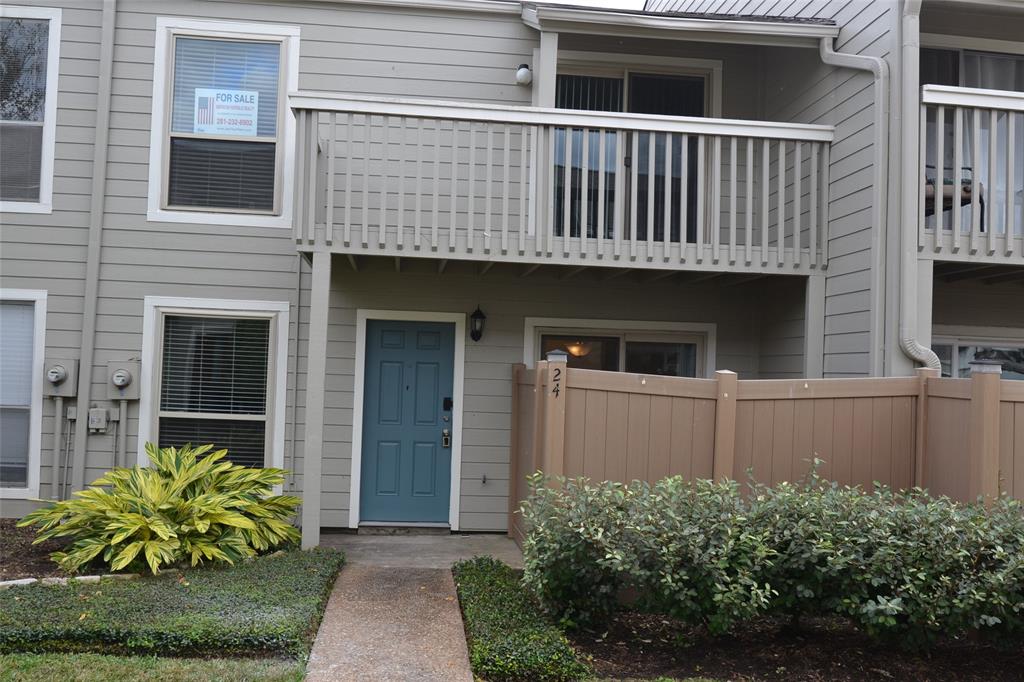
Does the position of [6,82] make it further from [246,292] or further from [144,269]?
[246,292]

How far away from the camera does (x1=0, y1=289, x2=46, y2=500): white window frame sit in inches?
276

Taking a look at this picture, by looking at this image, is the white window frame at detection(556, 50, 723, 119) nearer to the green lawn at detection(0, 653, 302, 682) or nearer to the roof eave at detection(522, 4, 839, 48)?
the roof eave at detection(522, 4, 839, 48)

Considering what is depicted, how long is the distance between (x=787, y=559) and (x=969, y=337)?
A: 13.2 ft

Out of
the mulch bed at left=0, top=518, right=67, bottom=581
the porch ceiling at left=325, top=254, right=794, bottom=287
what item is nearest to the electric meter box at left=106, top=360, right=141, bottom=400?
the mulch bed at left=0, top=518, right=67, bottom=581

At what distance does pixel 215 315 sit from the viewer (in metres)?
7.11

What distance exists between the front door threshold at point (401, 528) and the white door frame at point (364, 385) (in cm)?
8

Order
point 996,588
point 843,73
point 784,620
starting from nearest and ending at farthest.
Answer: point 996,588
point 784,620
point 843,73

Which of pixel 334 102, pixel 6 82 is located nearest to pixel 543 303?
pixel 334 102

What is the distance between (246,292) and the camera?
7129mm

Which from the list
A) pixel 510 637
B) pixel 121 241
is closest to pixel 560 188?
pixel 510 637

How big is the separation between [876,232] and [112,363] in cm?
636

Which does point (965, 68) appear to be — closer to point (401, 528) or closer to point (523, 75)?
point (523, 75)

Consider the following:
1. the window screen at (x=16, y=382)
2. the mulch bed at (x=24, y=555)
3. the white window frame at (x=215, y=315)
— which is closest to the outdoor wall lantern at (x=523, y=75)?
the white window frame at (x=215, y=315)

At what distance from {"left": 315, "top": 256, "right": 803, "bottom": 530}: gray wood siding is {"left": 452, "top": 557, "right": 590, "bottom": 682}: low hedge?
202cm
